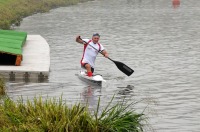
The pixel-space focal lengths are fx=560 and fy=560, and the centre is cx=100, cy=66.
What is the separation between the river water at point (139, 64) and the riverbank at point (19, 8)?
1433mm

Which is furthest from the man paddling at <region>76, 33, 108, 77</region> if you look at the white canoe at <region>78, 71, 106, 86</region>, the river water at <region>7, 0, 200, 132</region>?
the river water at <region>7, 0, 200, 132</region>

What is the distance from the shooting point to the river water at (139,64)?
20625 millimetres

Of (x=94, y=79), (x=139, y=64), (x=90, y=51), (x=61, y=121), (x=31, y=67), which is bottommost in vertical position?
(x=139, y=64)

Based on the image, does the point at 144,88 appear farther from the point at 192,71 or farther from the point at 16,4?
the point at 16,4

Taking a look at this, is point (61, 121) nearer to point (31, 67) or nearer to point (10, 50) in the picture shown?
point (31, 67)

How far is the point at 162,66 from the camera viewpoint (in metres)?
30.7

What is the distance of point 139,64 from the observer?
31.4m

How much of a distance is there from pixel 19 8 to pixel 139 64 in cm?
3853

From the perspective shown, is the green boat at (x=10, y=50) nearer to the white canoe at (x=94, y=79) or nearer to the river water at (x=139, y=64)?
the river water at (x=139, y=64)

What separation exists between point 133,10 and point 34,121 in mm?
64312

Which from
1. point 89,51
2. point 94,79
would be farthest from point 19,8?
point 94,79

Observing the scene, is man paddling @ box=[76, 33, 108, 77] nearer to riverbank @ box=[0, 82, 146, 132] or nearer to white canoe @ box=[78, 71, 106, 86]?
white canoe @ box=[78, 71, 106, 86]

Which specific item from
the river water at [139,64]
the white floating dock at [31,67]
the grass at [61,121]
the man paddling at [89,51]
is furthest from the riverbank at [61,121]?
the white floating dock at [31,67]

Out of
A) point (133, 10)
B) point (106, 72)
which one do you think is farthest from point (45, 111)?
point (133, 10)
